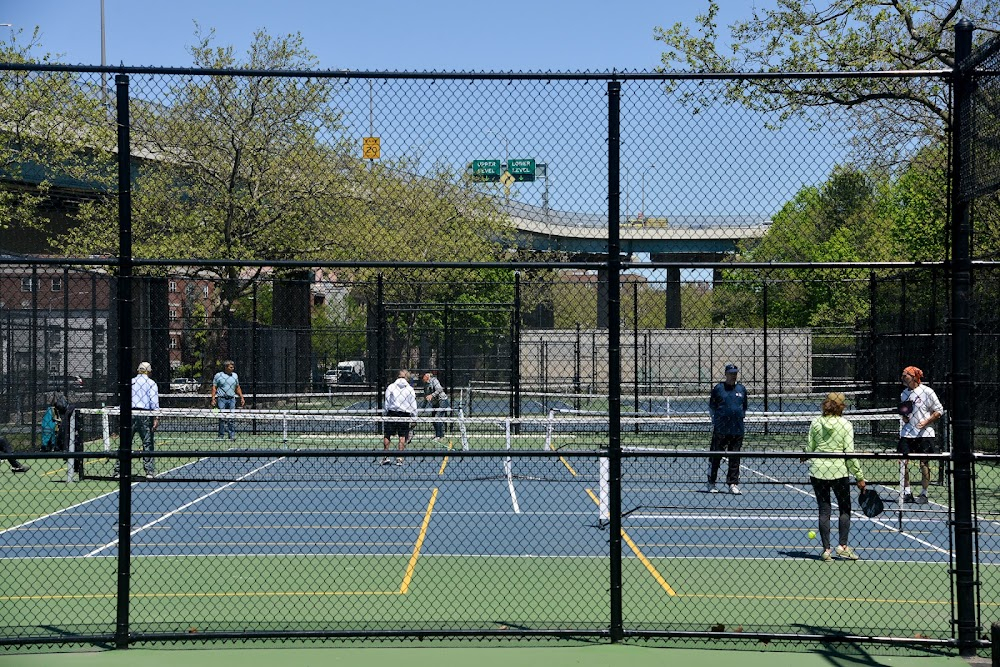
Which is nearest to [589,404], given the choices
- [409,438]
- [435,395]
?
[435,395]

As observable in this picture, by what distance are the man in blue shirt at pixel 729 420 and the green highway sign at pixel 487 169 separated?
9.00 m

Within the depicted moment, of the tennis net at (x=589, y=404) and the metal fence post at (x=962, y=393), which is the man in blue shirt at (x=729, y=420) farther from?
the tennis net at (x=589, y=404)

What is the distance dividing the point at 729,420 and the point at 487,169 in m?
9.43

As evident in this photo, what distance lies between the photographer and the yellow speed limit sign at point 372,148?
761 cm

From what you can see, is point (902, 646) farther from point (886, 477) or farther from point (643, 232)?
point (886, 477)

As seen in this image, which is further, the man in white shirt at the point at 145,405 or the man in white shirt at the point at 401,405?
the man in white shirt at the point at 401,405

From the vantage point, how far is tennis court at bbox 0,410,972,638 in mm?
8180

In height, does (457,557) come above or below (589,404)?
below

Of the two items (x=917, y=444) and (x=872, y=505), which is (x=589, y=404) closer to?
(x=917, y=444)

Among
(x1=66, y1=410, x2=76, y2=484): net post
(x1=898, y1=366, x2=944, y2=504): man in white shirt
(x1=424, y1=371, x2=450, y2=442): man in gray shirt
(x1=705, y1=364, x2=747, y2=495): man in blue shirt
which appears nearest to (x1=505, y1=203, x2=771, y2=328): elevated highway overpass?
(x1=898, y1=366, x2=944, y2=504): man in white shirt

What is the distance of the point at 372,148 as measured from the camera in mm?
7633

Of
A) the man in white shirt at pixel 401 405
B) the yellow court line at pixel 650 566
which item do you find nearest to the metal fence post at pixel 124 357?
the yellow court line at pixel 650 566

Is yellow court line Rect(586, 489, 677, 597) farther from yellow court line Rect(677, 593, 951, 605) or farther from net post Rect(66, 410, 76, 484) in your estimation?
net post Rect(66, 410, 76, 484)

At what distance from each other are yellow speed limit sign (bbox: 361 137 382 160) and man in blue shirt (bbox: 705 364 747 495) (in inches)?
367
